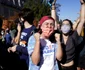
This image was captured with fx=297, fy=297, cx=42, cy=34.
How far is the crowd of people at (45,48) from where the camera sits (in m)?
4.03

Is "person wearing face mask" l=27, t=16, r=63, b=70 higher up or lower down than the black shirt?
higher up

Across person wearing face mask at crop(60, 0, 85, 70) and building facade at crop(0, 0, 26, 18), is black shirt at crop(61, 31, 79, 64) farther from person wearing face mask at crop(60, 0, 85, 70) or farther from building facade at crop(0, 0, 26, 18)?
building facade at crop(0, 0, 26, 18)

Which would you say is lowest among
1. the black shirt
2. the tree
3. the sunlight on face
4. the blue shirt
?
the tree

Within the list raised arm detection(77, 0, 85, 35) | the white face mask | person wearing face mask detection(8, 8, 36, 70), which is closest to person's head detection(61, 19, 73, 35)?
the white face mask

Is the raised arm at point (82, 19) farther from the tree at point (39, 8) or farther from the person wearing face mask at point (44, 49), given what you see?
the tree at point (39, 8)

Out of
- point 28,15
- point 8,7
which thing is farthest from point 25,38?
point 8,7

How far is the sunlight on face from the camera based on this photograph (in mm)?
4055

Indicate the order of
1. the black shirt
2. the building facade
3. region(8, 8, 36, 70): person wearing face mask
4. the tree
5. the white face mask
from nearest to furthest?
1. region(8, 8, 36, 70): person wearing face mask
2. the black shirt
3. the white face mask
4. the tree
5. the building facade

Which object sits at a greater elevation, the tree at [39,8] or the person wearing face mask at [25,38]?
the person wearing face mask at [25,38]

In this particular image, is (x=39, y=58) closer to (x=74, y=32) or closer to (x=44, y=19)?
(x=44, y=19)

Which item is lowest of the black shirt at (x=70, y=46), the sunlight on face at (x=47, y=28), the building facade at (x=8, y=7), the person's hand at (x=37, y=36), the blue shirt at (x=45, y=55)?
the building facade at (x=8, y=7)

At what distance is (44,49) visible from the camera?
161 inches

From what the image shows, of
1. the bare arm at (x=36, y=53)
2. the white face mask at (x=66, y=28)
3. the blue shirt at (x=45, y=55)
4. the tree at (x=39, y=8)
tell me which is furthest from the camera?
the tree at (x=39, y=8)

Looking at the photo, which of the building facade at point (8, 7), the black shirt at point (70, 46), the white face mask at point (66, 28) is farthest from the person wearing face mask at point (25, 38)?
the building facade at point (8, 7)
